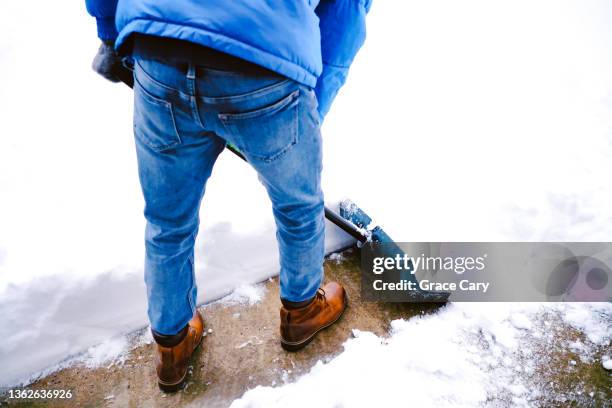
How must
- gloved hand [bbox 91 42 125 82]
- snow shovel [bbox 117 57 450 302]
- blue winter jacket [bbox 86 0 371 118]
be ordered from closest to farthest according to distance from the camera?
blue winter jacket [bbox 86 0 371 118] < gloved hand [bbox 91 42 125 82] < snow shovel [bbox 117 57 450 302]

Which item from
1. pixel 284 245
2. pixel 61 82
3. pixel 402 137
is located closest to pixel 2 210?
pixel 61 82

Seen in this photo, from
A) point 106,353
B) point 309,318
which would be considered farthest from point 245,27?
point 106,353

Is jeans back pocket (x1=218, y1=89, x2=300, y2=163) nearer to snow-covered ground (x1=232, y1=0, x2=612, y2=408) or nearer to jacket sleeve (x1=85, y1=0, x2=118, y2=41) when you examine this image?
jacket sleeve (x1=85, y1=0, x2=118, y2=41)

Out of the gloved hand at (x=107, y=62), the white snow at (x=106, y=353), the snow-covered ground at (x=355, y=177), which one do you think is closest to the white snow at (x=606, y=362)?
the snow-covered ground at (x=355, y=177)

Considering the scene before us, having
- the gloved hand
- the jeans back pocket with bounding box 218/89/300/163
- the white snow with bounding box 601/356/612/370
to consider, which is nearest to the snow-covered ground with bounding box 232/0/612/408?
the white snow with bounding box 601/356/612/370

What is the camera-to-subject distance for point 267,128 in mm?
884

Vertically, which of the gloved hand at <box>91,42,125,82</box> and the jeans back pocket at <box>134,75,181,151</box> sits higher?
the gloved hand at <box>91,42,125,82</box>

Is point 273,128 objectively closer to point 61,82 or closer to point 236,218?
point 236,218

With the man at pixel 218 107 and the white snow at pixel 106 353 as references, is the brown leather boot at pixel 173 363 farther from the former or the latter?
the white snow at pixel 106 353

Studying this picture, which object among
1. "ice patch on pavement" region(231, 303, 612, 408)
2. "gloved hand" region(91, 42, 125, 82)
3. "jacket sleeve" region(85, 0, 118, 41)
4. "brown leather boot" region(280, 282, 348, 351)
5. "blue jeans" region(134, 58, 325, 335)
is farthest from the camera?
"brown leather boot" region(280, 282, 348, 351)

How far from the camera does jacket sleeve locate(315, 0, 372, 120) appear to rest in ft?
3.26

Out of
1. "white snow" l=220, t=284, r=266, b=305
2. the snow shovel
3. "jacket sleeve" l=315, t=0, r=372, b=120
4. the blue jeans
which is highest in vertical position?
"jacket sleeve" l=315, t=0, r=372, b=120

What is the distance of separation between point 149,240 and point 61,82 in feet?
6.06

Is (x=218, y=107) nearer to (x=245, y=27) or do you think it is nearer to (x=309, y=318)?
(x=245, y=27)
